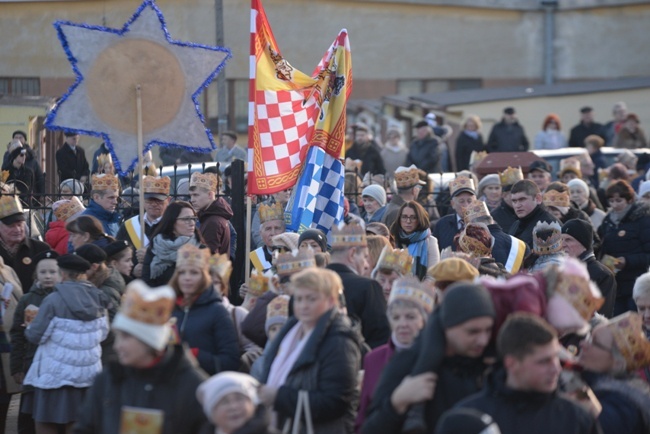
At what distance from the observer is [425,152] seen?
22266 millimetres

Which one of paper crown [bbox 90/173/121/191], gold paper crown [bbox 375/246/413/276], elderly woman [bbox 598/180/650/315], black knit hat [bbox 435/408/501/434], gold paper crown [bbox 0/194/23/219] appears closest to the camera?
black knit hat [bbox 435/408/501/434]

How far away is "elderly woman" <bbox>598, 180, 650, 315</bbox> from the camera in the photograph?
13.1 meters

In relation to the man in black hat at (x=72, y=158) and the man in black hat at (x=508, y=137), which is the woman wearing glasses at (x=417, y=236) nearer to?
the man in black hat at (x=72, y=158)

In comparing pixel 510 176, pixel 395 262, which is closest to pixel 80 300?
pixel 395 262

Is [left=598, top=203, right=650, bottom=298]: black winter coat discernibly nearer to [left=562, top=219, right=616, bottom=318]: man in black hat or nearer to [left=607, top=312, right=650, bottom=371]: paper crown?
[left=562, top=219, right=616, bottom=318]: man in black hat

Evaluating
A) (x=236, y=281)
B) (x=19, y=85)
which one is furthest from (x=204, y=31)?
(x=236, y=281)

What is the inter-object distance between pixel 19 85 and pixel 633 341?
997 inches

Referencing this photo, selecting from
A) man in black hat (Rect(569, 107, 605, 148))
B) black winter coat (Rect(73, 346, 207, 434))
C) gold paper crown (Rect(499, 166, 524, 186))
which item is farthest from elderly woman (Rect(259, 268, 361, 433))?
man in black hat (Rect(569, 107, 605, 148))

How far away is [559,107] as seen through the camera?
3120 centimetres

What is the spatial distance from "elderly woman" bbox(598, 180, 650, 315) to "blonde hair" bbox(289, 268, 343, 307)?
6.25 m

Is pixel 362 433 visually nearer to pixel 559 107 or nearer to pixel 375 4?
pixel 559 107

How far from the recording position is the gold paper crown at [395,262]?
924 cm

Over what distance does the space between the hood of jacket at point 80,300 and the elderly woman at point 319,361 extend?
2401mm

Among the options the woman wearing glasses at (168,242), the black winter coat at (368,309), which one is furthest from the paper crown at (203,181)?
the black winter coat at (368,309)
